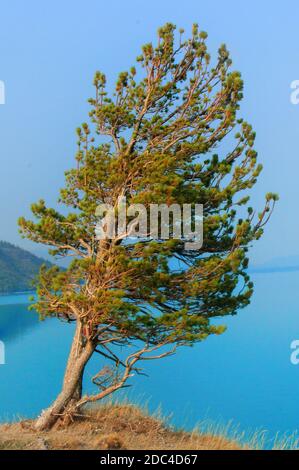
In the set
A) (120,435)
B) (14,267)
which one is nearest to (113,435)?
(120,435)

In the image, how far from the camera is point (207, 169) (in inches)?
→ 428

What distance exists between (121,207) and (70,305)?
2.19m

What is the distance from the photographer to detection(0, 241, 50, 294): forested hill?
7194 cm

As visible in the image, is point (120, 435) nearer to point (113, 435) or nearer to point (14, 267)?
point (113, 435)

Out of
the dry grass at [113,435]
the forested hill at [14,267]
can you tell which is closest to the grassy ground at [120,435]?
the dry grass at [113,435]

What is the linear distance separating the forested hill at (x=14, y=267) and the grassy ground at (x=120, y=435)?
59.3 m

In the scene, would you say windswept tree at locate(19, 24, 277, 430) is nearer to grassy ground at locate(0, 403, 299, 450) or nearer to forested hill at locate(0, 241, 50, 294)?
grassy ground at locate(0, 403, 299, 450)

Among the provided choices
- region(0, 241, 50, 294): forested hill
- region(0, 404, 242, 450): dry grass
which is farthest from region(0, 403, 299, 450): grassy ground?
region(0, 241, 50, 294): forested hill

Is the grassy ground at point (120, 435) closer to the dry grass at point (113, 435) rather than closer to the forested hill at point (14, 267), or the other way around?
the dry grass at point (113, 435)

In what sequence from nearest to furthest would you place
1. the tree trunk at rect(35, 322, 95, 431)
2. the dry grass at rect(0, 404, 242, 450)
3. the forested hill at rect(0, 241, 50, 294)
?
the dry grass at rect(0, 404, 242, 450)
the tree trunk at rect(35, 322, 95, 431)
the forested hill at rect(0, 241, 50, 294)

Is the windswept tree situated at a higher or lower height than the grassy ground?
higher
